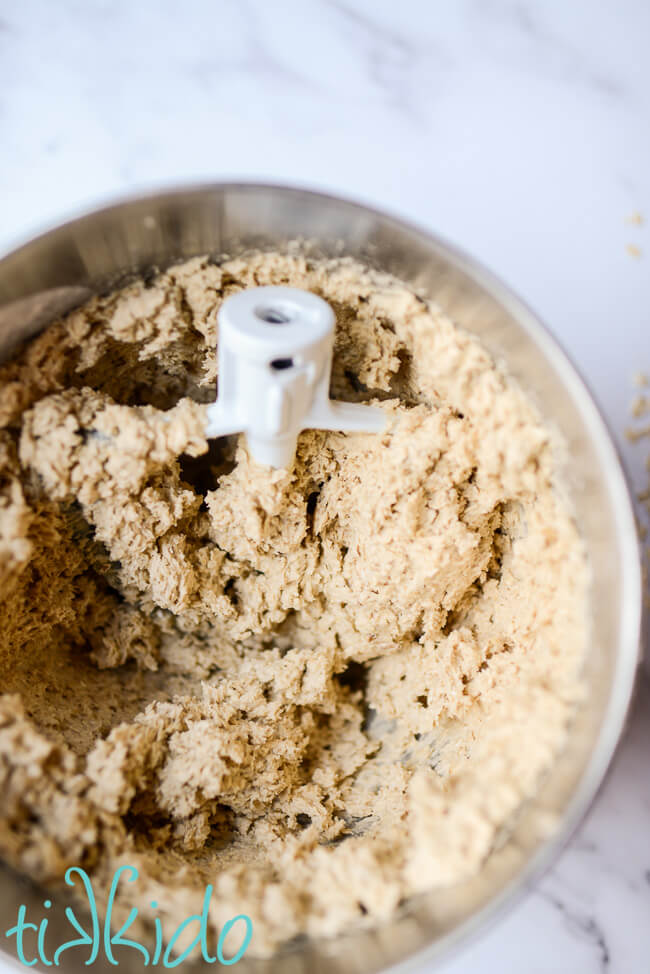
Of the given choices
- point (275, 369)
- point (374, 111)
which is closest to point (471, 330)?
point (275, 369)

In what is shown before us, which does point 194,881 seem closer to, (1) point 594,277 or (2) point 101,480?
(2) point 101,480

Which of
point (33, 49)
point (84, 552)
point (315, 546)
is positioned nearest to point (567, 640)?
point (315, 546)

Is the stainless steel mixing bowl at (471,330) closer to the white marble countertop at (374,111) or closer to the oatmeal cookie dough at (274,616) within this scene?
the oatmeal cookie dough at (274,616)

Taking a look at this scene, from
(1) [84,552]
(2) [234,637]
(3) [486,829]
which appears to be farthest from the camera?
(2) [234,637]

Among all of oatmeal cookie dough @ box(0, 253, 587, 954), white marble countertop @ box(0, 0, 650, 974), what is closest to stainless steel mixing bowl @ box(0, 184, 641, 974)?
oatmeal cookie dough @ box(0, 253, 587, 954)

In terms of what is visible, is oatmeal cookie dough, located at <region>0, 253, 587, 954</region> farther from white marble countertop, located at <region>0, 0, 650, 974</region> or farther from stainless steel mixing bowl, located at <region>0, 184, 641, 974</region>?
white marble countertop, located at <region>0, 0, 650, 974</region>
